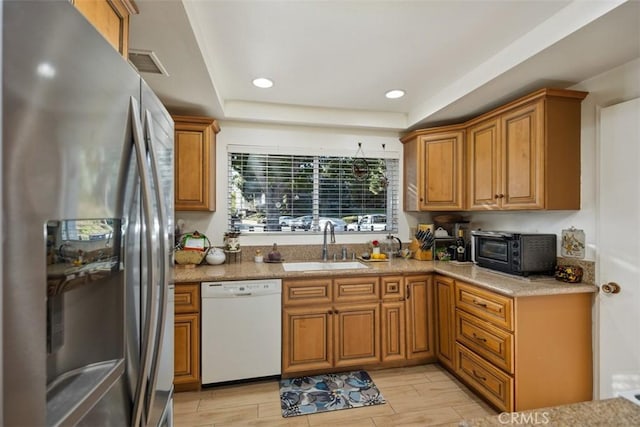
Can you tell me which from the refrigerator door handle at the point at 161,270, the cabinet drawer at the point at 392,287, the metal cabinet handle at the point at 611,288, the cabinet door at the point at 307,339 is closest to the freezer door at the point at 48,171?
the refrigerator door handle at the point at 161,270

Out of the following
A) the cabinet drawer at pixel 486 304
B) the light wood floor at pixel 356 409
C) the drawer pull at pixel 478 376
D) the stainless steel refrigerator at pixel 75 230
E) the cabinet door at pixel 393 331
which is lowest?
the light wood floor at pixel 356 409

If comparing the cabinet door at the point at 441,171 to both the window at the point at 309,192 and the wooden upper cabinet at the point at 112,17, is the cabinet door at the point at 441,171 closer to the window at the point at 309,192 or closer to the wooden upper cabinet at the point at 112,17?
the window at the point at 309,192

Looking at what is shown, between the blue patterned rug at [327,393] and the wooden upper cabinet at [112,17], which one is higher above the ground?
the wooden upper cabinet at [112,17]

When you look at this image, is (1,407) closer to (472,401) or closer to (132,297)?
(132,297)

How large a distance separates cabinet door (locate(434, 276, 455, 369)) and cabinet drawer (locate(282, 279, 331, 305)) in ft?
3.21

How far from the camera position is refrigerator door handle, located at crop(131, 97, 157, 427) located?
75 cm

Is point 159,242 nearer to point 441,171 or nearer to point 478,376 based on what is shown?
point 478,376

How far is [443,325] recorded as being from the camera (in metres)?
2.72

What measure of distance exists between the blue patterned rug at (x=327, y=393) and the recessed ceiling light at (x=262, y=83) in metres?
2.40

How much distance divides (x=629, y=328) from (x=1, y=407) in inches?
109

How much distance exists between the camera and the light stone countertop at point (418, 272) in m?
2.04

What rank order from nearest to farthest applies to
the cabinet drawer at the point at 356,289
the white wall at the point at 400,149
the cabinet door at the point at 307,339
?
the white wall at the point at 400,149
the cabinet door at the point at 307,339
the cabinet drawer at the point at 356,289

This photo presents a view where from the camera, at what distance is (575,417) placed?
757 mm

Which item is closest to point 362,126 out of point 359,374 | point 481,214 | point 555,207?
point 481,214
